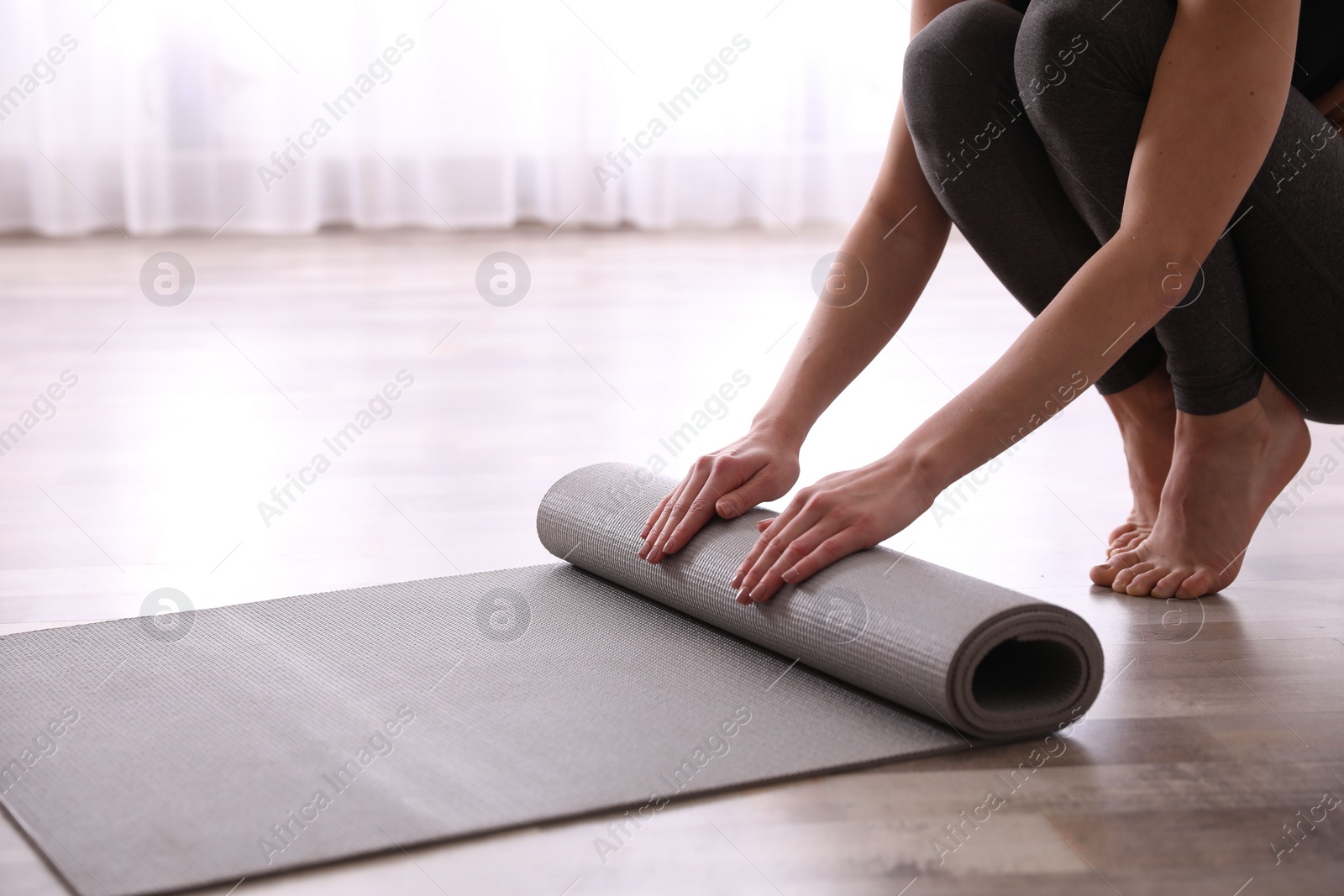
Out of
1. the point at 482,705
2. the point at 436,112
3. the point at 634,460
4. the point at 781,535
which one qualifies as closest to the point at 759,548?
the point at 781,535

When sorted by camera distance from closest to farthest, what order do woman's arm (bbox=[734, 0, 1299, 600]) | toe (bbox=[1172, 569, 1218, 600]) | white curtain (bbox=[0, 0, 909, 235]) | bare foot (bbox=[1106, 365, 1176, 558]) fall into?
woman's arm (bbox=[734, 0, 1299, 600]), toe (bbox=[1172, 569, 1218, 600]), bare foot (bbox=[1106, 365, 1176, 558]), white curtain (bbox=[0, 0, 909, 235])

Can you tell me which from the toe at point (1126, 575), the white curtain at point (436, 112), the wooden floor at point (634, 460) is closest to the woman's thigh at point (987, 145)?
the toe at point (1126, 575)

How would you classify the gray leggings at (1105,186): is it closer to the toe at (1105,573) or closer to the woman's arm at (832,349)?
the woman's arm at (832,349)

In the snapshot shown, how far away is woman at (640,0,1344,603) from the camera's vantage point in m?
1.12

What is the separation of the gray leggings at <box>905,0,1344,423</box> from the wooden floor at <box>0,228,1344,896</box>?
0.24 m

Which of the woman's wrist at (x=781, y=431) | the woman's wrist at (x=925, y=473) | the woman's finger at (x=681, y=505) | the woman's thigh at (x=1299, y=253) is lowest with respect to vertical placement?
the woman's finger at (x=681, y=505)

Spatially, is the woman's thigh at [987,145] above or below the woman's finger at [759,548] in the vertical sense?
above

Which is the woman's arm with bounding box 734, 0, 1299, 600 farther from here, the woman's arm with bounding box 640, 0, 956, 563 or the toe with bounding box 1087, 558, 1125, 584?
the toe with bounding box 1087, 558, 1125, 584

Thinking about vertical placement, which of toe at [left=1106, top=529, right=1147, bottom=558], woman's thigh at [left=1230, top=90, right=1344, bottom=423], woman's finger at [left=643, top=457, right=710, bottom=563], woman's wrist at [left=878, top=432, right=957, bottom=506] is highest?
woman's thigh at [left=1230, top=90, right=1344, bottom=423]

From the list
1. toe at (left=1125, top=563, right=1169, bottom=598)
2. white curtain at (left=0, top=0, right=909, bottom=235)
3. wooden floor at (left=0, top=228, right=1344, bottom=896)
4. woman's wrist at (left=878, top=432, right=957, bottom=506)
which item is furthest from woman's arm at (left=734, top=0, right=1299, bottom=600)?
white curtain at (left=0, top=0, right=909, bottom=235)

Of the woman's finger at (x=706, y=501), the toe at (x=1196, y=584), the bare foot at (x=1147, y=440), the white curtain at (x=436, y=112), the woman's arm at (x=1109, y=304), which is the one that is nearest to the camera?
the woman's arm at (x=1109, y=304)

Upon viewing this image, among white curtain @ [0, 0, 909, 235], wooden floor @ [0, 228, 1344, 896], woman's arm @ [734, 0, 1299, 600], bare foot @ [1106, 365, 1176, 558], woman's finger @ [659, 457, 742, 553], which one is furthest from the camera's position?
white curtain @ [0, 0, 909, 235]

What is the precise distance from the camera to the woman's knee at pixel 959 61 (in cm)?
137

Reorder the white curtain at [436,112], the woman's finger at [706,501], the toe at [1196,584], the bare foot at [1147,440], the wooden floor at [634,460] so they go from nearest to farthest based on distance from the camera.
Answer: the wooden floor at [634,460] < the woman's finger at [706,501] < the toe at [1196,584] < the bare foot at [1147,440] < the white curtain at [436,112]
